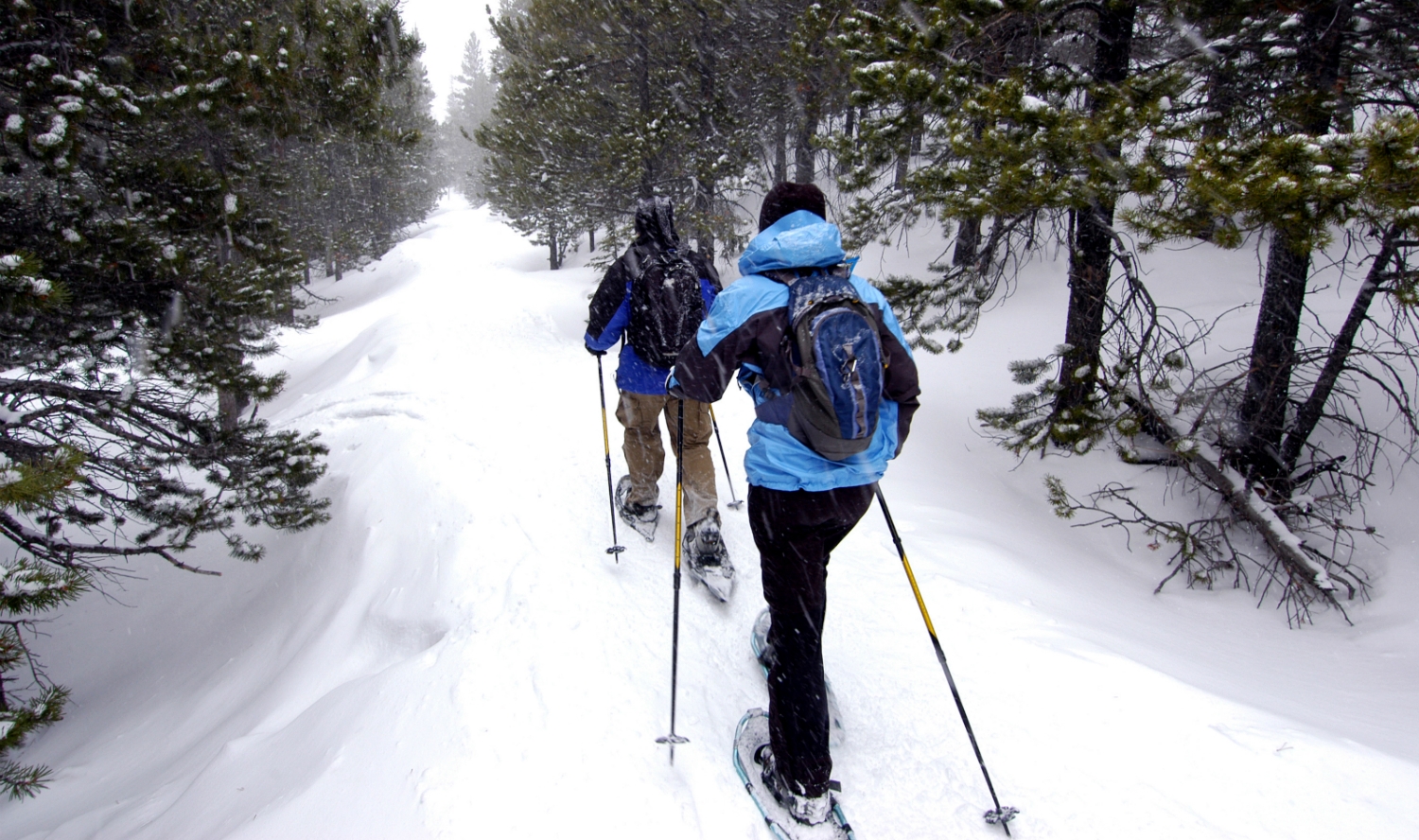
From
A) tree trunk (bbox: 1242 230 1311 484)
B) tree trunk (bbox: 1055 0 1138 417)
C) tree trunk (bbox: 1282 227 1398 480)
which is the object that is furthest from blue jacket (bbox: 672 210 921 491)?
tree trunk (bbox: 1242 230 1311 484)

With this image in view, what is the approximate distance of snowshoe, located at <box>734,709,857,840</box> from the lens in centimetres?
249

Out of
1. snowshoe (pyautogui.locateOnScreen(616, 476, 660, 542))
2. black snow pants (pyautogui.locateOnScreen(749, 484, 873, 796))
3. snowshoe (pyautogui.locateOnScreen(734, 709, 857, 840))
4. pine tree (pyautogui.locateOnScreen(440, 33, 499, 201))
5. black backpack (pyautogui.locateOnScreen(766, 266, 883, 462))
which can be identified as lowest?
snowshoe (pyautogui.locateOnScreen(734, 709, 857, 840))

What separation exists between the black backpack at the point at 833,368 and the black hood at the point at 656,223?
1.91 m

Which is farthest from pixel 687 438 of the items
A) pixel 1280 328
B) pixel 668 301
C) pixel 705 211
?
pixel 705 211

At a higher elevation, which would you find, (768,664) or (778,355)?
(778,355)

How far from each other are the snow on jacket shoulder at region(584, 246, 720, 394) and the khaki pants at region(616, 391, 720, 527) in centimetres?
11

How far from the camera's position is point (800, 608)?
2498 millimetres

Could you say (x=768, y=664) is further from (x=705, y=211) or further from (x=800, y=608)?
(x=705, y=211)

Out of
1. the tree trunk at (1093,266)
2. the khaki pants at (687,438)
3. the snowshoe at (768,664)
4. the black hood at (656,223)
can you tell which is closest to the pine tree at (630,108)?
the tree trunk at (1093,266)

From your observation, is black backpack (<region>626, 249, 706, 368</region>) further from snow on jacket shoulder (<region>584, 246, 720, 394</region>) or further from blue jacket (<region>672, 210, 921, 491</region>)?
blue jacket (<region>672, 210, 921, 491</region>)

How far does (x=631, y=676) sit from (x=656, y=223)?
105 inches

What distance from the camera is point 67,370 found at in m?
4.96

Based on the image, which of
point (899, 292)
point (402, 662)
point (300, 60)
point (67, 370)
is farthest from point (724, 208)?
point (402, 662)

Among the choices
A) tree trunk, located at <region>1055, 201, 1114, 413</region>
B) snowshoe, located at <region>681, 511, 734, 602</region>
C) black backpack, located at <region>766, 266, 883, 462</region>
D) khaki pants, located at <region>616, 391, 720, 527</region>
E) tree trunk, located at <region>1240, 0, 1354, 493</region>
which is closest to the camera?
black backpack, located at <region>766, 266, 883, 462</region>
